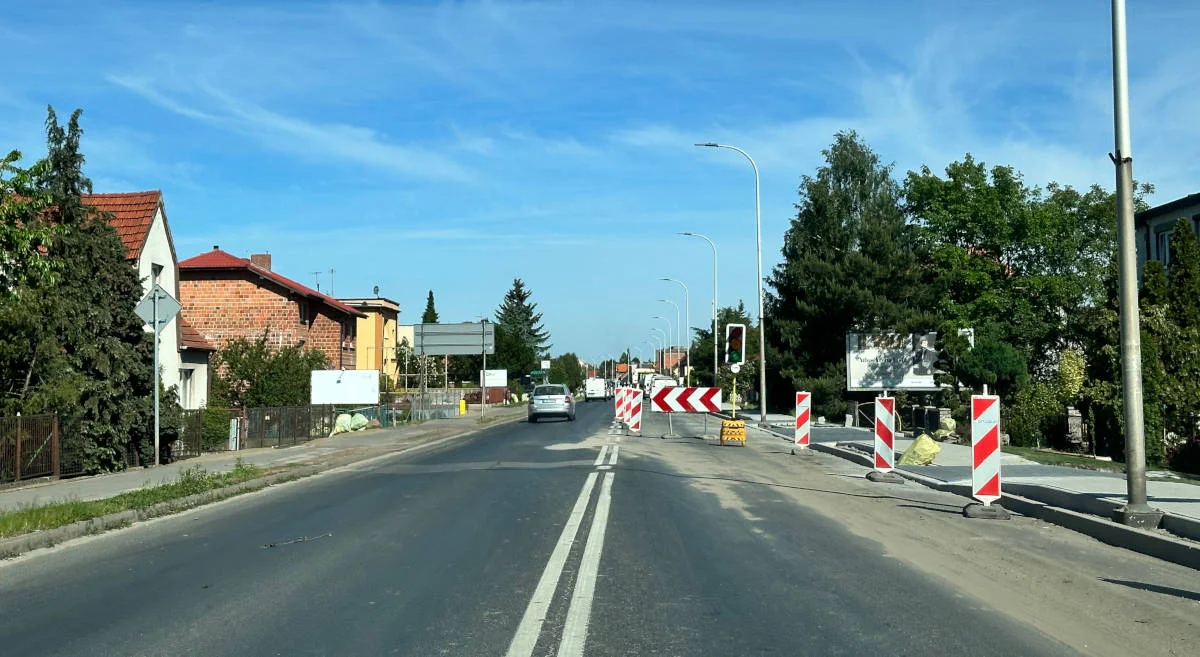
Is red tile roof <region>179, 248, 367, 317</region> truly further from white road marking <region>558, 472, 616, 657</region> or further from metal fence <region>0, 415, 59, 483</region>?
white road marking <region>558, 472, 616, 657</region>

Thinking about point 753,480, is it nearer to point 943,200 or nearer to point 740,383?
point 943,200

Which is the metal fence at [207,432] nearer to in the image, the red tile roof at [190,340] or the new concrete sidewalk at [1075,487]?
the red tile roof at [190,340]

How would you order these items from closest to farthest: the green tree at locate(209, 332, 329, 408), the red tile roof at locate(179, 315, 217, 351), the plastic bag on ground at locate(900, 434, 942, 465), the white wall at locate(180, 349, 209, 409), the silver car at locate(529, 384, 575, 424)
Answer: the plastic bag on ground at locate(900, 434, 942, 465)
the red tile roof at locate(179, 315, 217, 351)
the white wall at locate(180, 349, 209, 409)
the green tree at locate(209, 332, 329, 408)
the silver car at locate(529, 384, 575, 424)

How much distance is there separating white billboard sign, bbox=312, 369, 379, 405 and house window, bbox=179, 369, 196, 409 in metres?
5.26

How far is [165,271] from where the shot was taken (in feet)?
100

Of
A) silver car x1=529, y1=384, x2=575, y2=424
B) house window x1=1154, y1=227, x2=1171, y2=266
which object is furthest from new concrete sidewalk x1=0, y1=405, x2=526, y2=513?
house window x1=1154, y1=227, x2=1171, y2=266

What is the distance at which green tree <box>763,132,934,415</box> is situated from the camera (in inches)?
1935

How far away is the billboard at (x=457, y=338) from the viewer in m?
56.8

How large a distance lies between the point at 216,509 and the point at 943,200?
1632 inches

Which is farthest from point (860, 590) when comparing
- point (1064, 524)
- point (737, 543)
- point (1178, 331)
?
point (1178, 331)

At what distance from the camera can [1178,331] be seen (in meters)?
24.6

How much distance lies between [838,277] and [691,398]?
2206cm

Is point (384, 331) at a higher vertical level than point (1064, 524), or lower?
higher

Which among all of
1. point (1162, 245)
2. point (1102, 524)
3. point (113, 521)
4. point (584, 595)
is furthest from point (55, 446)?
point (1162, 245)
